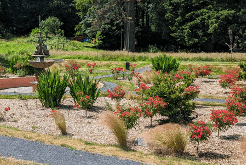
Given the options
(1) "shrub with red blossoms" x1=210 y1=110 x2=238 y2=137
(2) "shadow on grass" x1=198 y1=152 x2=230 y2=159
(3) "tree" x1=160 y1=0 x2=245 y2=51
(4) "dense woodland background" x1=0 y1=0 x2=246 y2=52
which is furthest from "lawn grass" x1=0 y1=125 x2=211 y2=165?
(3) "tree" x1=160 y1=0 x2=245 y2=51

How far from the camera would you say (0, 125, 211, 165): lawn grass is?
584 cm

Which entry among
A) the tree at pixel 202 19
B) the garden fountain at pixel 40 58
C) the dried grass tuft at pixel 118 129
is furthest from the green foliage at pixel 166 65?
the tree at pixel 202 19

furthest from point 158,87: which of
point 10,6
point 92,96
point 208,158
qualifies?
point 10,6

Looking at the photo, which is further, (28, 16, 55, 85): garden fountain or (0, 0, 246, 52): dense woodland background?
(0, 0, 246, 52): dense woodland background

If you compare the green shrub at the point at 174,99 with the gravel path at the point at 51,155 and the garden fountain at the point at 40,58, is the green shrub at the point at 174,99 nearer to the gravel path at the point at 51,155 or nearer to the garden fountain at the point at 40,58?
the gravel path at the point at 51,155

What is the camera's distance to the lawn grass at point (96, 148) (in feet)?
19.2

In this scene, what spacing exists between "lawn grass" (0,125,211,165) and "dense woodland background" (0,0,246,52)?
24388mm

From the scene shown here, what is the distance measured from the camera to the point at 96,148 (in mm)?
6305

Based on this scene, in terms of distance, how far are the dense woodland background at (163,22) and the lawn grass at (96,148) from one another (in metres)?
24.4

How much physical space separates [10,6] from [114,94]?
145ft

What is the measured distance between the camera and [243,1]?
1362 inches

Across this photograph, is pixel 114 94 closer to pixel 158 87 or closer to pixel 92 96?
pixel 92 96

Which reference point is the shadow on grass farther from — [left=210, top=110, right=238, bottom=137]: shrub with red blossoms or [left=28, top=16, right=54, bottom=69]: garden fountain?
[left=28, top=16, right=54, bottom=69]: garden fountain

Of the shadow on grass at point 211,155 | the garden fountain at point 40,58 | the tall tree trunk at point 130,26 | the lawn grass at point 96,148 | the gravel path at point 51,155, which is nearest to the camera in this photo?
the gravel path at point 51,155
